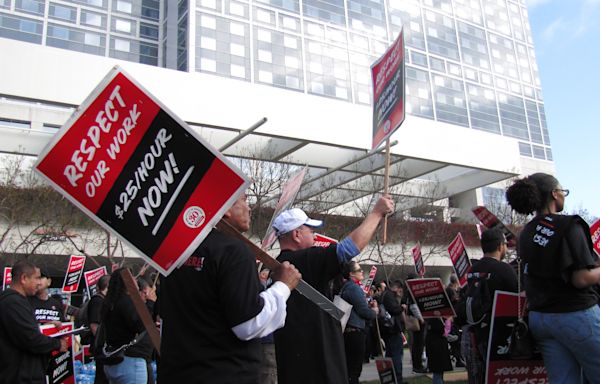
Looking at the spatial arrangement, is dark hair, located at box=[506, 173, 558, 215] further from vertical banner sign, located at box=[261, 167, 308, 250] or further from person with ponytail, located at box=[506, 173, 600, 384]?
vertical banner sign, located at box=[261, 167, 308, 250]

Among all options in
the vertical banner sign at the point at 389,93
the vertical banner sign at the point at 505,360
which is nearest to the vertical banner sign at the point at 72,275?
the vertical banner sign at the point at 389,93

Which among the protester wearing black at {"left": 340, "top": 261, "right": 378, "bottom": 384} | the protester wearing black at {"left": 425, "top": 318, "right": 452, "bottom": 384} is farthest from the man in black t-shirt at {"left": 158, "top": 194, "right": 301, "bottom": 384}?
the protester wearing black at {"left": 425, "top": 318, "right": 452, "bottom": 384}

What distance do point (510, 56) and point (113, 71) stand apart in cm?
9432

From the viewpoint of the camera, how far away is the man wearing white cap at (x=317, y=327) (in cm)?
372

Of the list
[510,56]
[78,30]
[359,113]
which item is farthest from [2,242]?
[510,56]

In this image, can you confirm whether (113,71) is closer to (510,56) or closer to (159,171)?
(159,171)

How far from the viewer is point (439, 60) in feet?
259

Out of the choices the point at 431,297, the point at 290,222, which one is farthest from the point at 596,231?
the point at 290,222

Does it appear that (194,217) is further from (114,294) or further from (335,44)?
(335,44)

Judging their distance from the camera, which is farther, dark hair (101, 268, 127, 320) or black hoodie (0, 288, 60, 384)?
dark hair (101, 268, 127, 320)

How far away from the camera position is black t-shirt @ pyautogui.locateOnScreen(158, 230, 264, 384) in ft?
8.54

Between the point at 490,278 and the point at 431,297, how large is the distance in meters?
3.59

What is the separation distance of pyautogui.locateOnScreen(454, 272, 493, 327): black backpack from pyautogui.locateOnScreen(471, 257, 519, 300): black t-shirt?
0.12 ft

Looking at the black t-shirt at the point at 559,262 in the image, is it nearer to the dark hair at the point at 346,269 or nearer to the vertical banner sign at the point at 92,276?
the dark hair at the point at 346,269
